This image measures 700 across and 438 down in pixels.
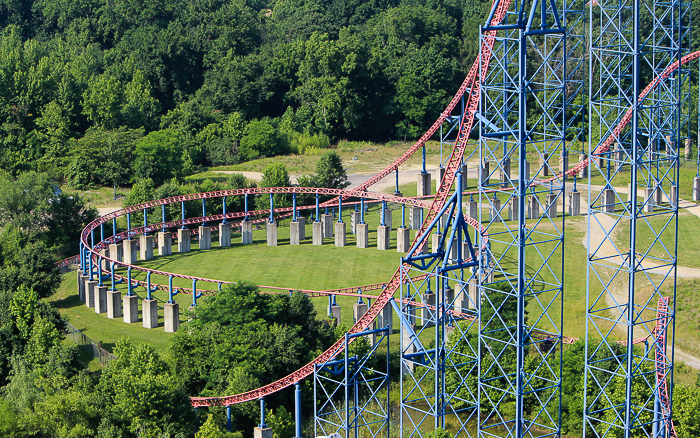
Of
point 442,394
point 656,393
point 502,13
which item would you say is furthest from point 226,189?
point 656,393

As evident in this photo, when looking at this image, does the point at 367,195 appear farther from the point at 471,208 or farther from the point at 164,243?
the point at 164,243

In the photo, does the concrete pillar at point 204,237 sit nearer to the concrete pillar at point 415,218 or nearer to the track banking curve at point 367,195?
the track banking curve at point 367,195

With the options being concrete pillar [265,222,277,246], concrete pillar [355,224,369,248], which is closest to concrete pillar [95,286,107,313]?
concrete pillar [265,222,277,246]

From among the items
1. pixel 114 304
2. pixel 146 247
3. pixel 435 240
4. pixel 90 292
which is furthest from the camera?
pixel 146 247

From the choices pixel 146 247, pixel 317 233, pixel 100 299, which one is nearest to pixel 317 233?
pixel 317 233

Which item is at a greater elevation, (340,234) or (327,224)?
(327,224)
